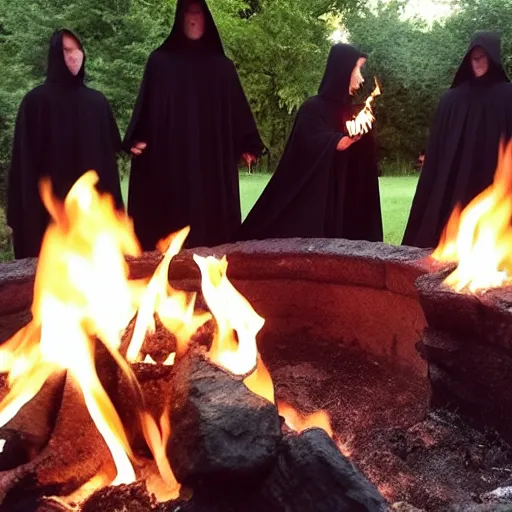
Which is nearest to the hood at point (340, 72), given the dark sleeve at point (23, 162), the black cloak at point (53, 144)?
the black cloak at point (53, 144)

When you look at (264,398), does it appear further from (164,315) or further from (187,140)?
(187,140)

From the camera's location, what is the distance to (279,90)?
18.0m

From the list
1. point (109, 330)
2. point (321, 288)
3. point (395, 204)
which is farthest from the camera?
point (395, 204)

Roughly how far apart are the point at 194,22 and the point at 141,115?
2.67 feet

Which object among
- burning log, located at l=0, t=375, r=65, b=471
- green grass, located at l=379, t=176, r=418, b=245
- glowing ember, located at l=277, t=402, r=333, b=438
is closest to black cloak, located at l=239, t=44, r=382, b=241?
glowing ember, located at l=277, t=402, r=333, b=438

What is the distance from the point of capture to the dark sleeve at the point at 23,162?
198 inches

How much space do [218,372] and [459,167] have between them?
386 cm

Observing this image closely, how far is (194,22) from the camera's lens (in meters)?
4.99

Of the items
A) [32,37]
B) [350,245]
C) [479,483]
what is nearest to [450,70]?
[32,37]

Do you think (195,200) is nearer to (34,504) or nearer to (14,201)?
(14,201)

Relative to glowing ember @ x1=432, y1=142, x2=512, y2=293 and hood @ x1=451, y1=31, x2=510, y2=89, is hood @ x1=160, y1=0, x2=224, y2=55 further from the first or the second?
glowing ember @ x1=432, y1=142, x2=512, y2=293

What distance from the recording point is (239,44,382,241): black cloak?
201 inches

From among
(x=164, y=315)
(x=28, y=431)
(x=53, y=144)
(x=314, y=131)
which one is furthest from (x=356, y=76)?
(x=28, y=431)

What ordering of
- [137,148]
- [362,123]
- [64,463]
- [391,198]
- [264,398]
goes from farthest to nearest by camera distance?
[391,198] → [137,148] → [362,123] → [64,463] → [264,398]
